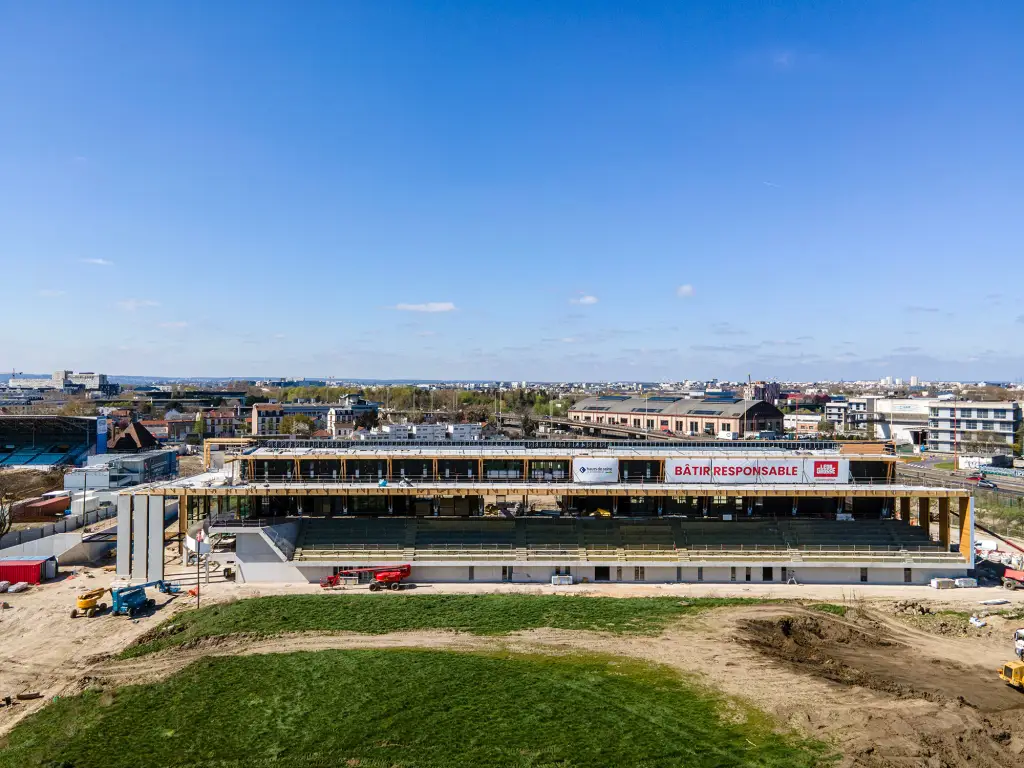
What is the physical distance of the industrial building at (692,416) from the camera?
3999 inches

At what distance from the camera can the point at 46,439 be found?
93125 mm

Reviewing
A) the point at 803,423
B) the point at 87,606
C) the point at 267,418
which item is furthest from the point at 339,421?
the point at 87,606

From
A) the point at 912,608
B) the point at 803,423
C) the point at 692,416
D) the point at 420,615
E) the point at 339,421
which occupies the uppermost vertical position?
the point at 692,416

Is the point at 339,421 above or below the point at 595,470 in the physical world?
→ below

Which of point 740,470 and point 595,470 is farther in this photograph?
point 740,470

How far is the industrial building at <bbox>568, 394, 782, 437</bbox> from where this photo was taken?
101562mm

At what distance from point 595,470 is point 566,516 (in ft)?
13.0

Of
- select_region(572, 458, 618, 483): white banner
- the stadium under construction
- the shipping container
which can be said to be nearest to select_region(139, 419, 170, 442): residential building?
the stadium under construction

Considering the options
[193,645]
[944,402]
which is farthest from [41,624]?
[944,402]

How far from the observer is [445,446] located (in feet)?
151

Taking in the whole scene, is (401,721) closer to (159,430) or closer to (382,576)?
(382,576)

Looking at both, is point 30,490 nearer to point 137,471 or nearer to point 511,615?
point 137,471

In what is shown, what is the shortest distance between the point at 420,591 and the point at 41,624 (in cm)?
1955

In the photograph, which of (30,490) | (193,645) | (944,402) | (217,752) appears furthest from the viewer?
(944,402)
